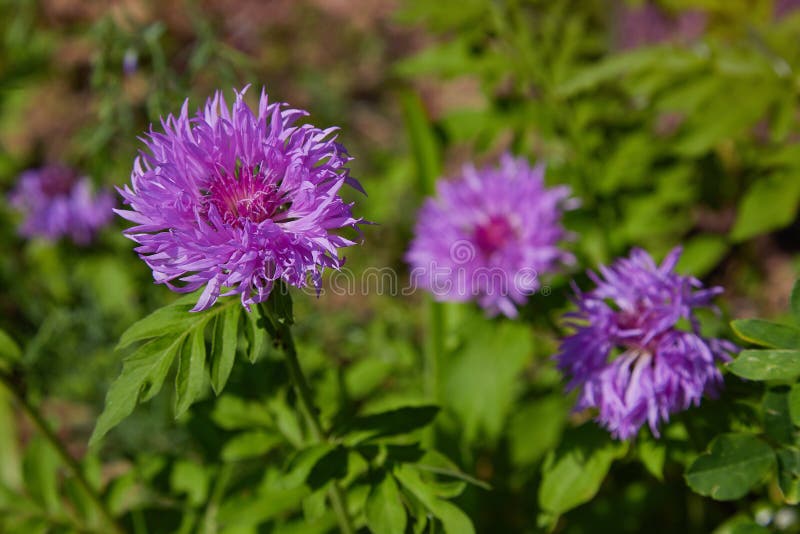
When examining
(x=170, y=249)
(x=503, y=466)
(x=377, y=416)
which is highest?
(x=170, y=249)

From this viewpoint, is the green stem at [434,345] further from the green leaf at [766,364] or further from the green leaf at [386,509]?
the green leaf at [766,364]

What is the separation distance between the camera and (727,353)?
155 cm

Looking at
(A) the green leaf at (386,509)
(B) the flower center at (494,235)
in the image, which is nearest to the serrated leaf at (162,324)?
(A) the green leaf at (386,509)

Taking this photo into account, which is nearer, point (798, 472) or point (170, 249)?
point (170, 249)

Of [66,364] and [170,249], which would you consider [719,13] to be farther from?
[66,364]

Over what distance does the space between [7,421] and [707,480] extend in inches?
102

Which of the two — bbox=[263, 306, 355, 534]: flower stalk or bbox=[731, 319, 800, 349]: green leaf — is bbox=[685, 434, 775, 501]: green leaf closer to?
bbox=[731, 319, 800, 349]: green leaf

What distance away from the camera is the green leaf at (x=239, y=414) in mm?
1715

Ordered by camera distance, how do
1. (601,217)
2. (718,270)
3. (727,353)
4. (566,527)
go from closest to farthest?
1. (727,353)
2. (566,527)
3. (601,217)
4. (718,270)

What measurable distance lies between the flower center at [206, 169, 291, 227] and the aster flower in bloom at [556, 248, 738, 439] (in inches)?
25.4

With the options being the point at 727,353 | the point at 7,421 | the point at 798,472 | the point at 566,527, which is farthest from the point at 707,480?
the point at 7,421

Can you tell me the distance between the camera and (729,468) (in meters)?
1.35

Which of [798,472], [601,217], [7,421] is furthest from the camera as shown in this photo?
[7,421]

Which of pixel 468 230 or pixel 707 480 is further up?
pixel 468 230
